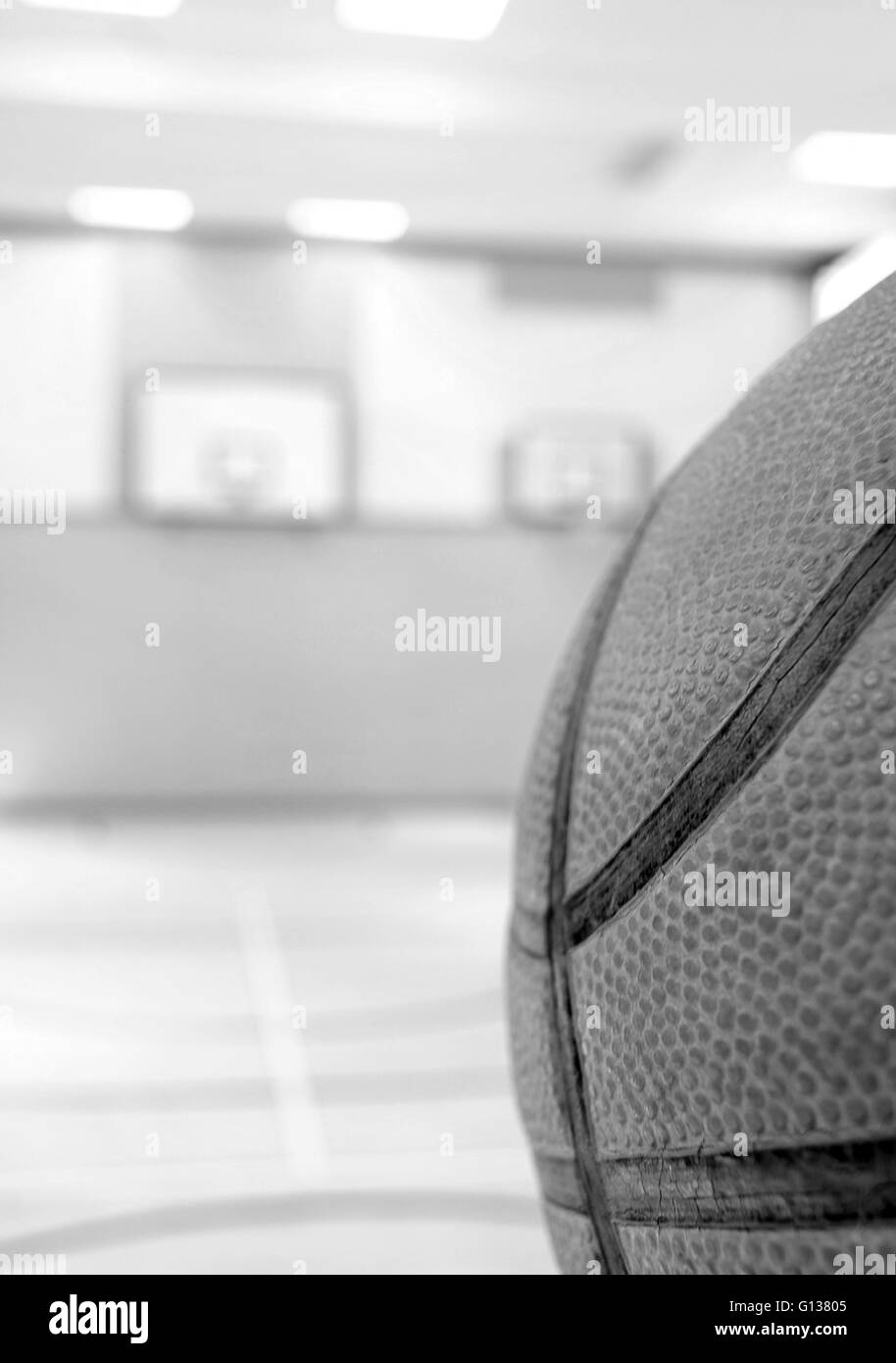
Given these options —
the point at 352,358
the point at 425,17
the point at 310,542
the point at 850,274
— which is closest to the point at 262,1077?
the point at 425,17

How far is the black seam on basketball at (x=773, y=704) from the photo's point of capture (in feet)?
2.11

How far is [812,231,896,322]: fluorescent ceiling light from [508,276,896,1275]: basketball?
5660mm

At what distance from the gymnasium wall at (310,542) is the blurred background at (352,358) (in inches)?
0.5

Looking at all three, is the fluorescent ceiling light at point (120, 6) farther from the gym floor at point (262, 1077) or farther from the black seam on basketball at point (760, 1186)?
the black seam on basketball at point (760, 1186)

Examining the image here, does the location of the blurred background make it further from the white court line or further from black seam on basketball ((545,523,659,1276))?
black seam on basketball ((545,523,659,1276))

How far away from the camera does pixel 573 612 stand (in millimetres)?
6320

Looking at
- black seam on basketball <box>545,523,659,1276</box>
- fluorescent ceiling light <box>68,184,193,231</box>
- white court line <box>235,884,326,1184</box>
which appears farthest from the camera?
fluorescent ceiling light <box>68,184,193,231</box>

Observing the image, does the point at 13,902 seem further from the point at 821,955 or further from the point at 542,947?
the point at 821,955

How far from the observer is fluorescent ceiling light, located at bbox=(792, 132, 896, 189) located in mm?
5312

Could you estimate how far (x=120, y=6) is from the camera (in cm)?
425

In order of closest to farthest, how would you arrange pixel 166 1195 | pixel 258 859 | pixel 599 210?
pixel 166 1195, pixel 258 859, pixel 599 210

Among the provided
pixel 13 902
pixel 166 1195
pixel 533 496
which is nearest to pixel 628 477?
pixel 533 496

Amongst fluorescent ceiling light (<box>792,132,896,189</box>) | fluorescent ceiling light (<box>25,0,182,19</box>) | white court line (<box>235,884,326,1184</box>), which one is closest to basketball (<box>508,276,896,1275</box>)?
white court line (<box>235,884,326,1184</box>)
